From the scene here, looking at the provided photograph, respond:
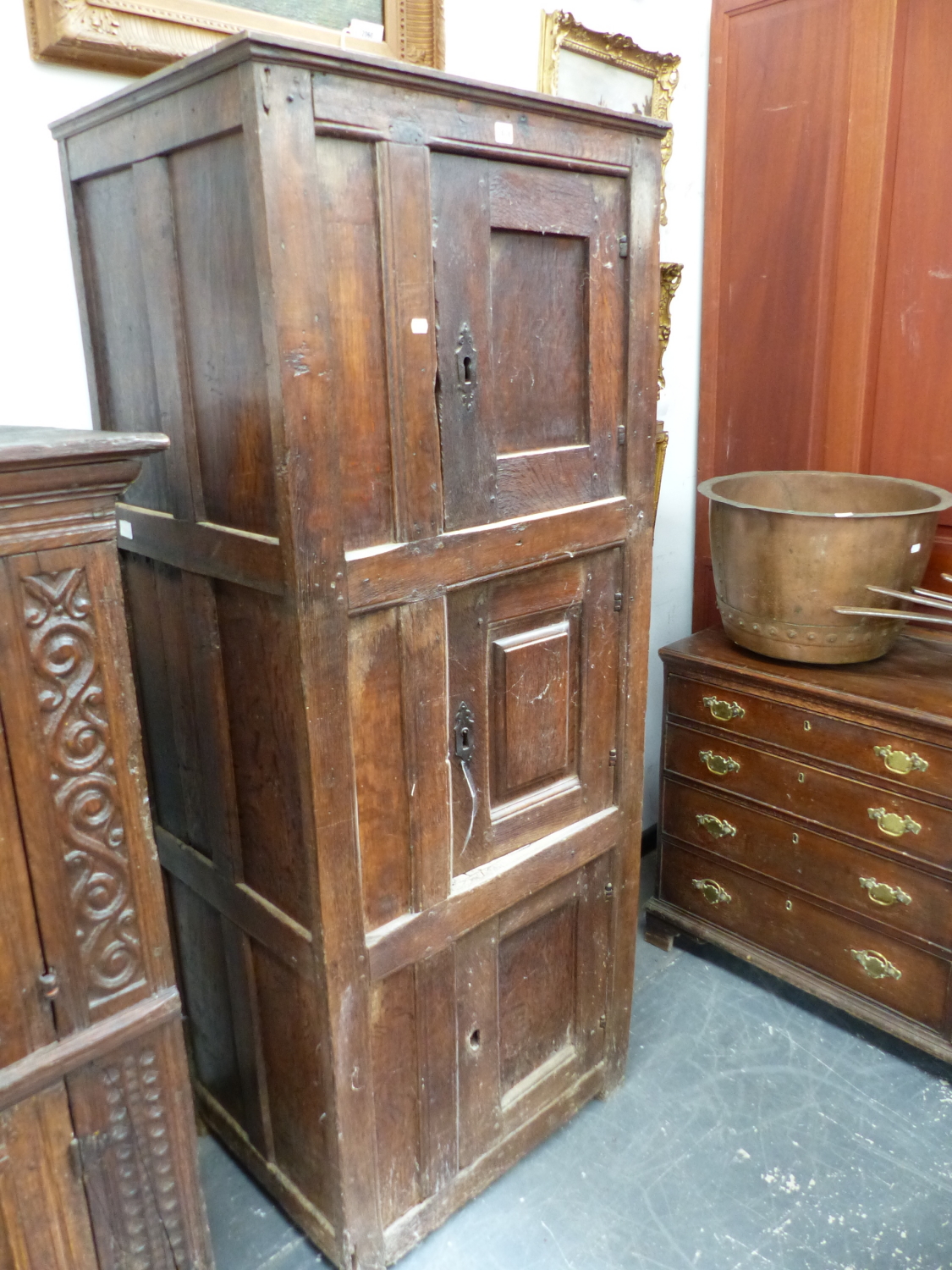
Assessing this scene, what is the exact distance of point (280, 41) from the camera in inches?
39.8

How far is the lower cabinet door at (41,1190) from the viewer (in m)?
1.11

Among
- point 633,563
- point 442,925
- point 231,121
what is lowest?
point 442,925

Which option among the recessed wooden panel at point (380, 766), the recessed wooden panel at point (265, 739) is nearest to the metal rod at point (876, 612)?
the recessed wooden panel at point (380, 766)

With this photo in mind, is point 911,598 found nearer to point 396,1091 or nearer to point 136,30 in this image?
point 396,1091

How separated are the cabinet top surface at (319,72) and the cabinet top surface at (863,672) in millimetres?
1174

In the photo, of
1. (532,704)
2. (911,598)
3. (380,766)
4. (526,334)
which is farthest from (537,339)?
(911,598)

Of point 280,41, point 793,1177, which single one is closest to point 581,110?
point 280,41

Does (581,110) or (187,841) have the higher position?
(581,110)

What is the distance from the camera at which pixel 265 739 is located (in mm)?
1355

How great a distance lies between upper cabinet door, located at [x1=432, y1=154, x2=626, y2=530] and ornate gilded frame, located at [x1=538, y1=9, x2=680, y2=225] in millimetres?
690

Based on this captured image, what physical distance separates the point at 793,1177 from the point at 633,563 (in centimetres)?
121

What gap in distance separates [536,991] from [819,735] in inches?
32.9

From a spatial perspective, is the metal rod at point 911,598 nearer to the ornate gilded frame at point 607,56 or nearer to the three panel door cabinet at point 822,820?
the three panel door cabinet at point 822,820

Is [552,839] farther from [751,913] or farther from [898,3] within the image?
[898,3]
